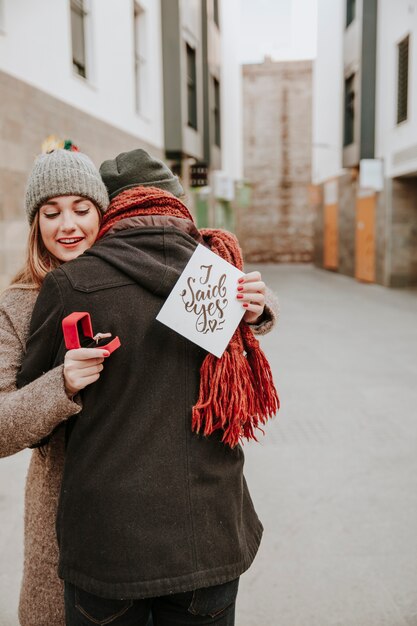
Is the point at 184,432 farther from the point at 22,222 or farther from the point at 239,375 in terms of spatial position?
the point at 22,222

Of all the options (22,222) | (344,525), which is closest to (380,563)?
(344,525)

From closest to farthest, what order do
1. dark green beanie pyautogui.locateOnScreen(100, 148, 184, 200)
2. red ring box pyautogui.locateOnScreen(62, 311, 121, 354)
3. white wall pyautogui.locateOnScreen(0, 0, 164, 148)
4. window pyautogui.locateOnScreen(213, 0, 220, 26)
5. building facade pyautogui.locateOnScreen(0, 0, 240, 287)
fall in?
red ring box pyautogui.locateOnScreen(62, 311, 121, 354) → dark green beanie pyautogui.locateOnScreen(100, 148, 184, 200) → building facade pyautogui.locateOnScreen(0, 0, 240, 287) → white wall pyautogui.locateOnScreen(0, 0, 164, 148) → window pyautogui.locateOnScreen(213, 0, 220, 26)

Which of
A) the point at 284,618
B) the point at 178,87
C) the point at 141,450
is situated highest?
the point at 178,87

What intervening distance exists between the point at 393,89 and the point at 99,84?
8.28m

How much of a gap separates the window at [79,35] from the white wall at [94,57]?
0.52 ft

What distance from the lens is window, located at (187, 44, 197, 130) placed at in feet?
59.1

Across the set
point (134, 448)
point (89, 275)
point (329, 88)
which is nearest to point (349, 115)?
point (329, 88)

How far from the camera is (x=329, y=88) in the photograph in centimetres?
2191

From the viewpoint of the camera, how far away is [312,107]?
2989cm

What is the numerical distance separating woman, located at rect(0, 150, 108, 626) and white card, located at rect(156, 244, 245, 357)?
0.18m

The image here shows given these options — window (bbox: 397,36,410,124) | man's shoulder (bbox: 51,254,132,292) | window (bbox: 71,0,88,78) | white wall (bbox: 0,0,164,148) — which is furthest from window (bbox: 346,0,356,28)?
man's shoulder (bbox: 51,254,132,292)

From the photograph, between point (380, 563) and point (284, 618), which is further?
point (380, 563)

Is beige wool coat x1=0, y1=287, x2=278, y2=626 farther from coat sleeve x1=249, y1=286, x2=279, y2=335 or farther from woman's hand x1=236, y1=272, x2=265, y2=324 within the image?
woman's hand x1=236, y1=272, x2=265, y2=324

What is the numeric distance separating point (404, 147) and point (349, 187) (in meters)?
5.08
